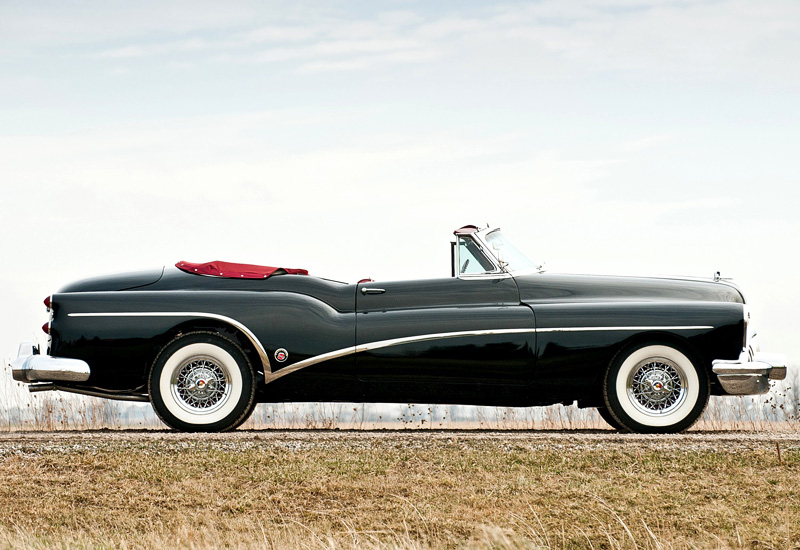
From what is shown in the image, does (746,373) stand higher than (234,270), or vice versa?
(234,270)

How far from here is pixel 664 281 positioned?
973cm

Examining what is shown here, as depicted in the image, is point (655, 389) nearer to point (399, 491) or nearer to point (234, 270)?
point (399, 491)

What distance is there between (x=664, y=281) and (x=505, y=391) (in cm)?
208

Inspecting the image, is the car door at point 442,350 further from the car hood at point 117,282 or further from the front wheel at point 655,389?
the car hood at point 117,282

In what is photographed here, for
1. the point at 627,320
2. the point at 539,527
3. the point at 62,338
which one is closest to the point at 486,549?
the point at 539,527

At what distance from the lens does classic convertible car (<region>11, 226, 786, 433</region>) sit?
9.03 meters

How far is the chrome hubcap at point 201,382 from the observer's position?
9.10 metres

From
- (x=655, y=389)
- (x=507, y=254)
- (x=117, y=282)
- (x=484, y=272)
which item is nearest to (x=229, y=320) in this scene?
(x=117, y=282)

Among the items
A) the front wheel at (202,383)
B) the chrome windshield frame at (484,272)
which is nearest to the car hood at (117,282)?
the front wheel at (202,383)

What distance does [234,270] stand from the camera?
31.7 feet

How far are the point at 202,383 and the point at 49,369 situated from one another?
4.92 ft

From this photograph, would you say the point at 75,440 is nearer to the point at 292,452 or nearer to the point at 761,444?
the point at 292,452

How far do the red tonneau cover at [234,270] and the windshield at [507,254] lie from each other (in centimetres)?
194

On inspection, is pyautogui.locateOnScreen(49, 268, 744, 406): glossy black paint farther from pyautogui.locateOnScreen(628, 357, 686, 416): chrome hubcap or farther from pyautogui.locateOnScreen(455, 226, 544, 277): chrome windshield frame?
pyautogui.locateOnScreen(628, 357, 686, 416): chrome hubcap
